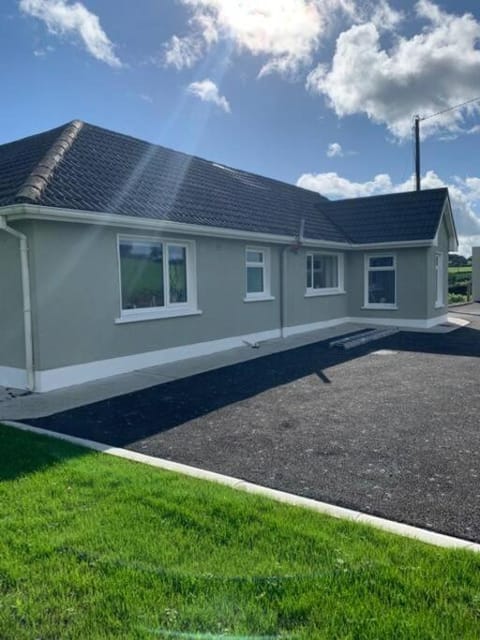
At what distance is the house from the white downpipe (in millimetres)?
22

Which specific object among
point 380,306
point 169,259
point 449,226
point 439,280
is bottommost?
point 380,306

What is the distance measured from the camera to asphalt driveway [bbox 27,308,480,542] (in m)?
4.41

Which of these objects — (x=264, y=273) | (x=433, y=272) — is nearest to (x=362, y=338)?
(x=264, y=273)

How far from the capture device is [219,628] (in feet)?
8.55

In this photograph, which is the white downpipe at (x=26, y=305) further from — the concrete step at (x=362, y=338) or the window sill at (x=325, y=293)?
the window sill at (x=325, y=293)

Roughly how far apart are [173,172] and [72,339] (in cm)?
664

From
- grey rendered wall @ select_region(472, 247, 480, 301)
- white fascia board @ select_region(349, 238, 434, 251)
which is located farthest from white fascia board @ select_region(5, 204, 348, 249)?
grey rendered wall @ select_region(472, 247, 480, 301)

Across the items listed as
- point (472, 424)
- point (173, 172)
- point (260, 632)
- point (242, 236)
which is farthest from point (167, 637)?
point (173, 172)

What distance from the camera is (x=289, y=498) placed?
13.9 feet

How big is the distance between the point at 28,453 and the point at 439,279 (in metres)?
17.1

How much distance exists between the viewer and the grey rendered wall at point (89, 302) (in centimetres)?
849

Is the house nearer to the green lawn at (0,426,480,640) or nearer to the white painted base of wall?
the white painted base of wall

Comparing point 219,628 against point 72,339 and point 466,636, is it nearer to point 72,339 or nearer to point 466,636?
point 466,636

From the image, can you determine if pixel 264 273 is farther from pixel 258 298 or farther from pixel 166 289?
pixel 166 289
